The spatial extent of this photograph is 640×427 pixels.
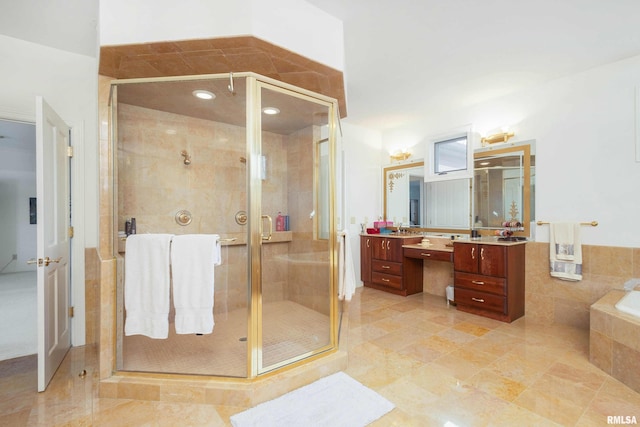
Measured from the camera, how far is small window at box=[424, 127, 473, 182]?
392 centimetres

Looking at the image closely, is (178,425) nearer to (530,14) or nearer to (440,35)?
(440,35)

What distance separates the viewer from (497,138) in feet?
11.8

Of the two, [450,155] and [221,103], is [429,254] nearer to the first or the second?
[450,155]

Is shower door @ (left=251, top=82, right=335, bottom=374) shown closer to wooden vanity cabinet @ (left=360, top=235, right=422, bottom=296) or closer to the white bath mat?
the white bath mat

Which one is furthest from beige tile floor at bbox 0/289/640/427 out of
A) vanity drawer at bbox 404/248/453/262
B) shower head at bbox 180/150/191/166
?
shower head at bbox 180/150/191/166

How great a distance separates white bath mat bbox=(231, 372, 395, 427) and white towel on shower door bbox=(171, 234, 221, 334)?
618mm

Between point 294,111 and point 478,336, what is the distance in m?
2.76

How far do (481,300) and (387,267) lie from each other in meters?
1.31

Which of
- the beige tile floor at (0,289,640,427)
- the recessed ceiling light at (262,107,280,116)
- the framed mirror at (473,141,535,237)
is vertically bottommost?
the beige tile floor at (0,289,640,427)

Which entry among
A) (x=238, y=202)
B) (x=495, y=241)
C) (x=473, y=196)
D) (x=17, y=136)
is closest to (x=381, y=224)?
(x=473, y=196)

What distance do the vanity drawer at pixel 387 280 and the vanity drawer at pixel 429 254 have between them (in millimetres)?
392

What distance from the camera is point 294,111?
2.54m

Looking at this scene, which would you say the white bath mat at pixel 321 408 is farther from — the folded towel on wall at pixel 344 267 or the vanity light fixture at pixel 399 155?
the vanity light fixture at pixel 399 155

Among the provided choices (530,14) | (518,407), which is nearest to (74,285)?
(518,407)
